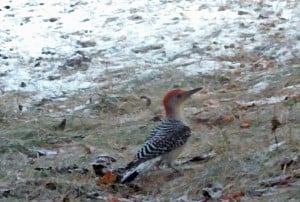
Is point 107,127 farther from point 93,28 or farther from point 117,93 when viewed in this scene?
point 93,28

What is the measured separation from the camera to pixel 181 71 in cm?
1062

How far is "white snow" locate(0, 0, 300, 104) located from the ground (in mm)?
17

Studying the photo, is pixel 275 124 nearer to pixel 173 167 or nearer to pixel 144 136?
pixel 173 167

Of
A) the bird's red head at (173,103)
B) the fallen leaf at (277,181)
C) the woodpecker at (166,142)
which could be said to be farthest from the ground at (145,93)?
the bird's red head at (173,103)

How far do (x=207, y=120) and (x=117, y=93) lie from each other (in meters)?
1.84

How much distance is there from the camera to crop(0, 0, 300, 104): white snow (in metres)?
11.0

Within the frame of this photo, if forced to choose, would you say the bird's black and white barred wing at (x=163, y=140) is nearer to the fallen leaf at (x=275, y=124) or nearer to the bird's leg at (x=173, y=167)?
the bird's leg at (x=173, y=167)

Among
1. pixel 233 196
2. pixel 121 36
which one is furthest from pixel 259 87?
pixel 233 196

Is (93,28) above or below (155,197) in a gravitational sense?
below

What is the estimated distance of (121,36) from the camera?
1244 cm

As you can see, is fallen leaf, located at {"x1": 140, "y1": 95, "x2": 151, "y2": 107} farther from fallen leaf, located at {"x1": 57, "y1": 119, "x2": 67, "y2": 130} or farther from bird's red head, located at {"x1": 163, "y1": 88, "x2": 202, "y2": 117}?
bird's red head, located at {"x1": 163, "y1": 88, "x2": 202, "y2": 117}

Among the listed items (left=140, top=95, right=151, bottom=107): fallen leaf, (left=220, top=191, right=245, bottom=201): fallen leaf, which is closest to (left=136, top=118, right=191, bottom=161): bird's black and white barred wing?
(left=220, top=191, right=245, bottom=201): fallen leaf

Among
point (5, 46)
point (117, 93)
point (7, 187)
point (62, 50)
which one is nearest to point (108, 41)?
point (62, 50)

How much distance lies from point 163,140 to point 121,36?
19.1 feet
